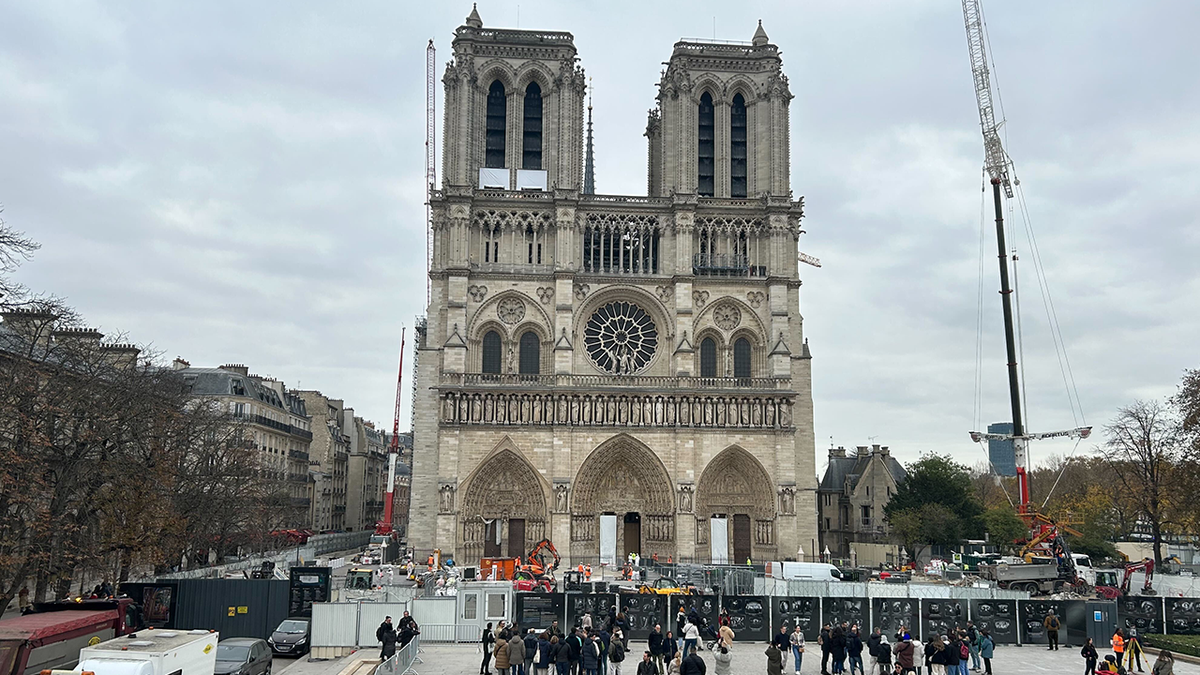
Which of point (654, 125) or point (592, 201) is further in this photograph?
point (654, 125)

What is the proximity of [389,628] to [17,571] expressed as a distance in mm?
9442

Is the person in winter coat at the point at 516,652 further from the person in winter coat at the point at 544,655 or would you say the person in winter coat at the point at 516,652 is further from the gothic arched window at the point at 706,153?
the gothic arched window at the point at 706,153

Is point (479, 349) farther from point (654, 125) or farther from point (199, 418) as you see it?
point (654, 125)

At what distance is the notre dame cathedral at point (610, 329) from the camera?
4484 cm

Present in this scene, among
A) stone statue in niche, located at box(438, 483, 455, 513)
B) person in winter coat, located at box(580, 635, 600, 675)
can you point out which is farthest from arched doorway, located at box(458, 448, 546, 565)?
person in winter coat, located at box(580, 635, 600, 675)

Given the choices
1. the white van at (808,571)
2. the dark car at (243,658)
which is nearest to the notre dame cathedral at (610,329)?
the white van at (808,571)

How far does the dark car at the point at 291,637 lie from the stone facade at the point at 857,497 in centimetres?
3633

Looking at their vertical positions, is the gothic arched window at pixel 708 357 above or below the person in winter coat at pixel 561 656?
above

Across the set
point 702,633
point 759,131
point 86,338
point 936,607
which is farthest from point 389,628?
point 759,131

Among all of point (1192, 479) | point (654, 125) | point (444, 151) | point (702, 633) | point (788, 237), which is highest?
point (654, 125)

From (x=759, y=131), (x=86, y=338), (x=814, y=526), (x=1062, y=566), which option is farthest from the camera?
(x=759, y=131)

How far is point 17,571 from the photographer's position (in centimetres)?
2256

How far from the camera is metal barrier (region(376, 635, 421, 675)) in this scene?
17.2m

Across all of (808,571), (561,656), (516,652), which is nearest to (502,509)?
(808,571)
